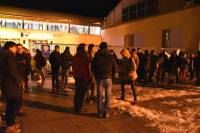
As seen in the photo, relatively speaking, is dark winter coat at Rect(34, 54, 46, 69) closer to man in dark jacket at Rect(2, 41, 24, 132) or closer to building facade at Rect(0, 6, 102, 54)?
man in dark jacket at Rect(2, 41, 24, 132)

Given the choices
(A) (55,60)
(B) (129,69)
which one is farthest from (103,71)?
(A) (55,60)

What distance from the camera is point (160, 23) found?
73.2 feet

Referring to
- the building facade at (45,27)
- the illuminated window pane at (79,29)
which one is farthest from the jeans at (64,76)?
the illuminated window pane at (79,29)

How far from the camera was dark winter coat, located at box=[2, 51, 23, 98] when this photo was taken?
6.03m

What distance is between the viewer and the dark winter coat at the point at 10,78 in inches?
237

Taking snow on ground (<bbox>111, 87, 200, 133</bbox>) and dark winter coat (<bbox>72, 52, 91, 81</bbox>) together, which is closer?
snow on ground (<bbox>111, 87, 200, 133</bbox>)

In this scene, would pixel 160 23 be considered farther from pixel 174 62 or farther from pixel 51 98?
pixel 51 98

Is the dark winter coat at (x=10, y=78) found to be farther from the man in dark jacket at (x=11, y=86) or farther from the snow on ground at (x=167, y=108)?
the snow on ground at (x=167, y=108)

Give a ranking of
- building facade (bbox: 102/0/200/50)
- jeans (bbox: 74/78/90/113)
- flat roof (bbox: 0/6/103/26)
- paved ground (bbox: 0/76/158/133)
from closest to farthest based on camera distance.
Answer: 1. paved ground (bbox: 0/76/158/133)
2. jeans (bbox: 74/78/90/113)
3. building facade (bbox: 102/0/200/50)
4. flat roof (bbox: 0/6/103/26)

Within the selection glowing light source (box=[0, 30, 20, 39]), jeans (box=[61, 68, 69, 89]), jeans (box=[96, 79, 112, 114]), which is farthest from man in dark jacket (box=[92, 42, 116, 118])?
glowing light source (box=[0, 30, 20, 39])

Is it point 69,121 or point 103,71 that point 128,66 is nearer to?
point 103,71

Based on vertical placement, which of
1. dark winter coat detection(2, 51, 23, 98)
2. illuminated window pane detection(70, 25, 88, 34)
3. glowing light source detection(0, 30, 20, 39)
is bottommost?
dark winter coat detection(2, 51, 23, 98)

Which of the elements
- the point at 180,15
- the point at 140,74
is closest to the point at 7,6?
the point at 180,15

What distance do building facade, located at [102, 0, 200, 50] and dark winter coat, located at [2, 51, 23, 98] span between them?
1505 centimetres
